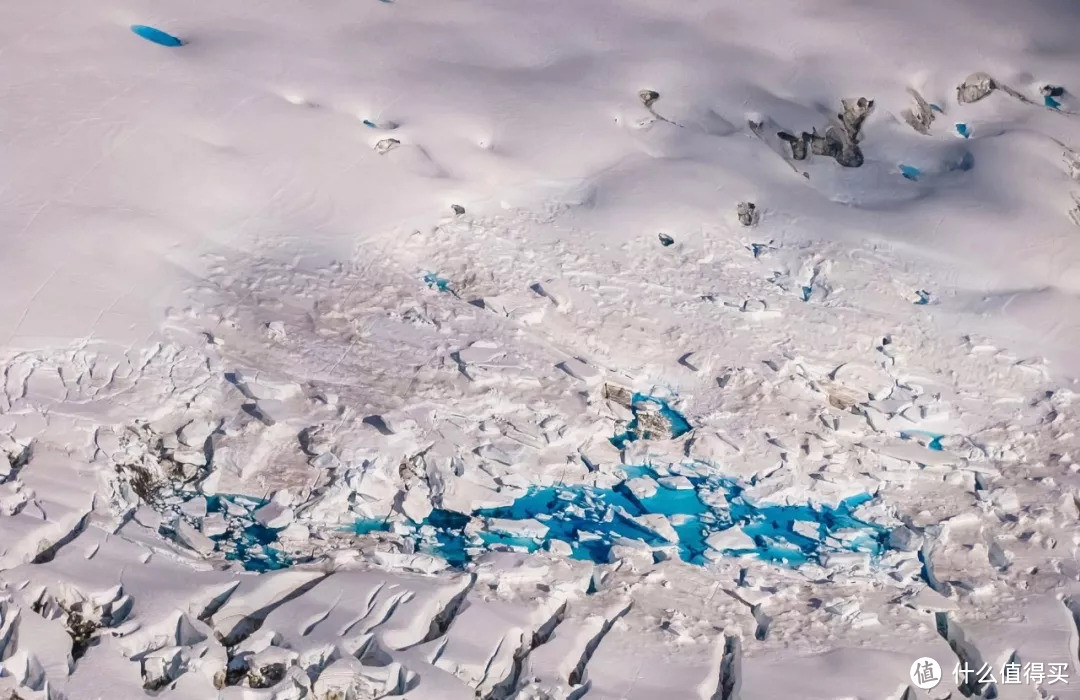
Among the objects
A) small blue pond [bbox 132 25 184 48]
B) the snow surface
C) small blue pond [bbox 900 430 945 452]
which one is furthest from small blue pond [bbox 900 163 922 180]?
small blue pond [bbox 132 25 184 48]

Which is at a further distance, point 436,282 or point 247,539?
point 436,282

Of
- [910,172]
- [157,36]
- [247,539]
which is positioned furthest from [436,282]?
[910,172]

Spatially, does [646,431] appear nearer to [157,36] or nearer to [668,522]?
[668,522]

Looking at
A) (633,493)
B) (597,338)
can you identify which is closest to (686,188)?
(597,338)

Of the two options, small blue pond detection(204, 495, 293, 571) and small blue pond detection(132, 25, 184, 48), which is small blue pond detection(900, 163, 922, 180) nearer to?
small blue pond detection(204, 495, 293, 571)

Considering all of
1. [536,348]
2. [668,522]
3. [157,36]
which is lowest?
[668,522]

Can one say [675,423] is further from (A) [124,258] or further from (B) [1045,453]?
(A) [124,258]

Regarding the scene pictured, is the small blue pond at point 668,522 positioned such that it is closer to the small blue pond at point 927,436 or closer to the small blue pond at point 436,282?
the small blue pond at point 927,436
